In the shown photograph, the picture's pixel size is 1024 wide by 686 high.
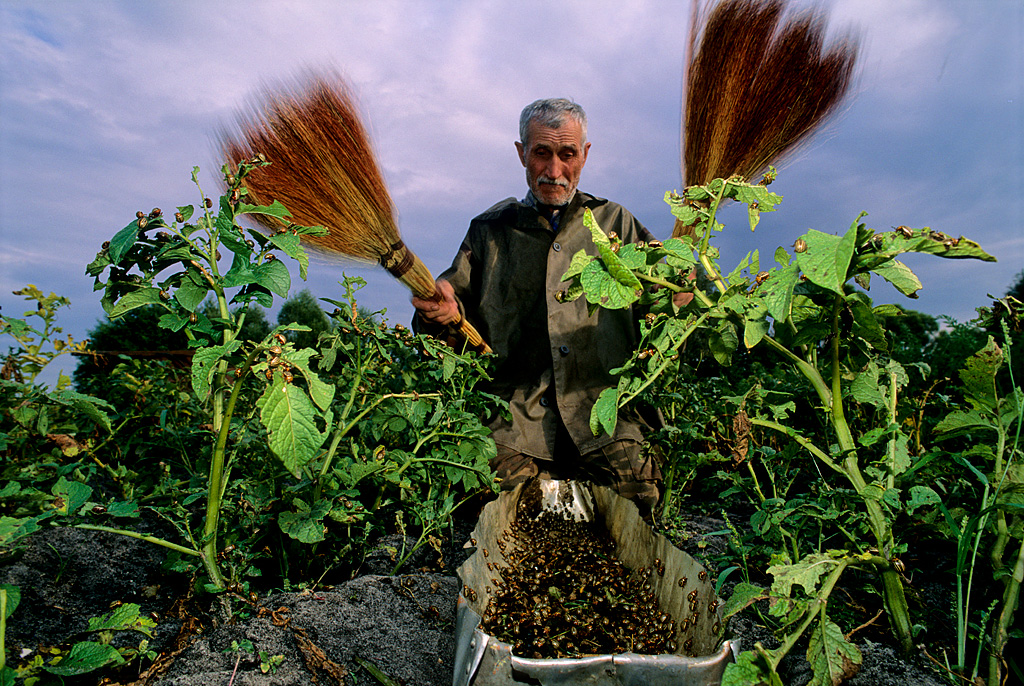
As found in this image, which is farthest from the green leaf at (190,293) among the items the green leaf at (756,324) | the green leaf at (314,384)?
the green leaf at (756,324)

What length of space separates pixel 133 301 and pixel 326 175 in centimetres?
104

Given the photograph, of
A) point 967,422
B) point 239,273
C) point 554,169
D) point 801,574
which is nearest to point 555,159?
point 554,169

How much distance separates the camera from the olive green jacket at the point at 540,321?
2895 millimetres

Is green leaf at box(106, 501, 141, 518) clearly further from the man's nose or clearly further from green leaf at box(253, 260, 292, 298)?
the man's nose

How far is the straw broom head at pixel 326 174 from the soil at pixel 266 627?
123 cm

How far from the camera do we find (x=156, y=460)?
2619 millimetres

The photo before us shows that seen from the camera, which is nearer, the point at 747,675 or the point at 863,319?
the point at 747,675

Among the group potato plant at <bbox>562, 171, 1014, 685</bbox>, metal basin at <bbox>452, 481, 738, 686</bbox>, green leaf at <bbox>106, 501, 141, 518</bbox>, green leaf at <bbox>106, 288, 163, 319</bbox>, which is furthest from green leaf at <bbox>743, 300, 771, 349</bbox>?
green leaf at <bbox>106, 501, 141, 518</bbox>

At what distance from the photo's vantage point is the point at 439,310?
2562 mm

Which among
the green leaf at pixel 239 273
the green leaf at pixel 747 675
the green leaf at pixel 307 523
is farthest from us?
the green leaf at pixel 307 523

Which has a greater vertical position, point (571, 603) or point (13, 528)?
point (13, 528)

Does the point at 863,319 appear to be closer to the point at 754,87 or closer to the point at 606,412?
the point at 606,412

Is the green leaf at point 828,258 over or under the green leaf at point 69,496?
over

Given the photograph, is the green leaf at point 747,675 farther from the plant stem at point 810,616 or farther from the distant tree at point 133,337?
the distant tree at point 133,337
